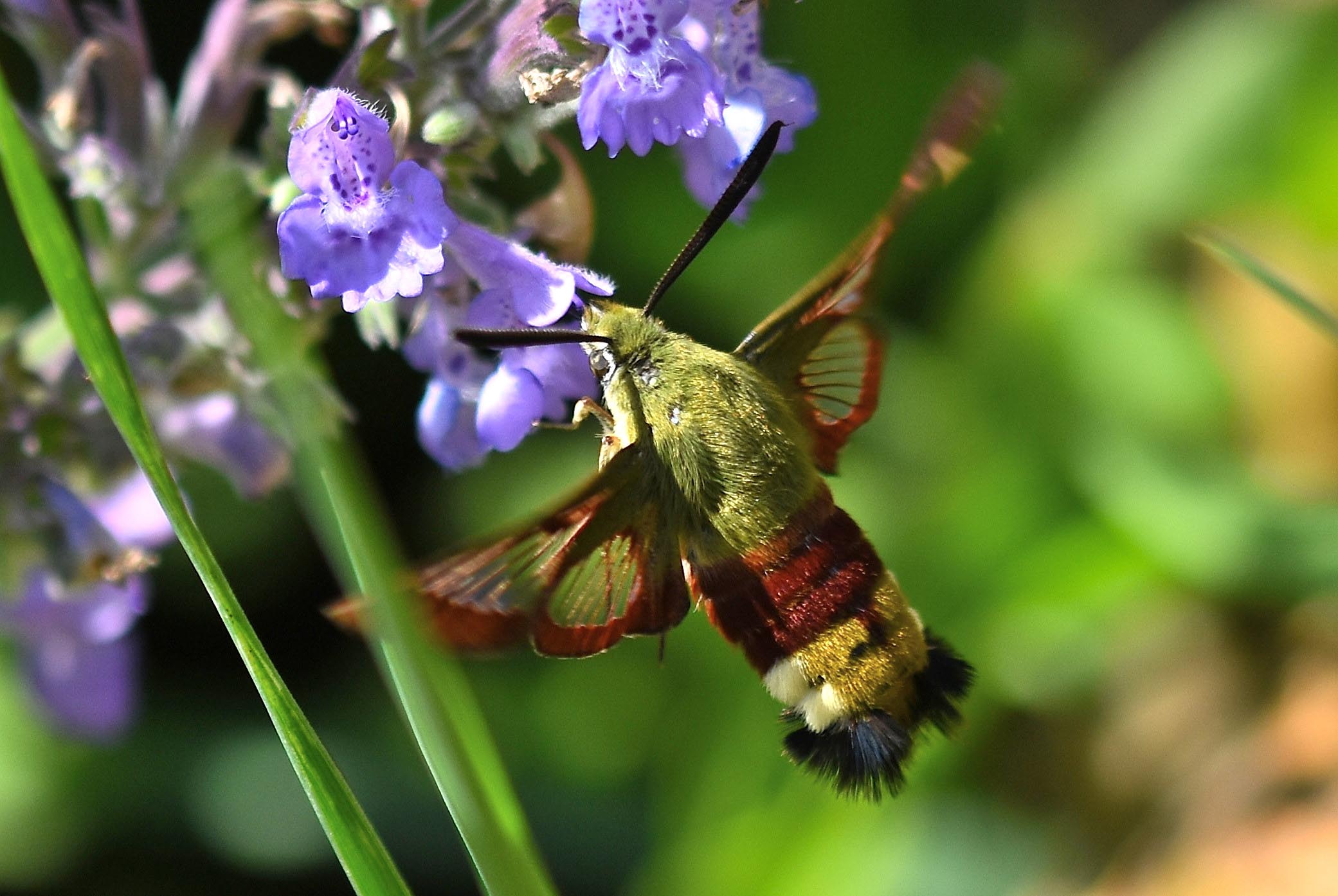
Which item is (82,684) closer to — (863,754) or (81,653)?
(81,653)

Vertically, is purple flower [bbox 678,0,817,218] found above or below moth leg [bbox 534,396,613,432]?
above

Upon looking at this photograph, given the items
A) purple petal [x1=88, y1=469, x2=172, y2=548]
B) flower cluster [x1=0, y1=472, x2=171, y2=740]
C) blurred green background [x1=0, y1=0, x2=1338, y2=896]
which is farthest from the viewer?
blurred green background [x1=0, y1=0, x2=1338, y2=896]

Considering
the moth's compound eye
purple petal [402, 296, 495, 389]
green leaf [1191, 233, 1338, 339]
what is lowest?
purple petal [402, 296, 495, 389]

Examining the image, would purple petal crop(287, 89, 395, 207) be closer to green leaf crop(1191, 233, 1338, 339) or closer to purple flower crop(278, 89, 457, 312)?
purple flower crop(278, 89, 457, 312)

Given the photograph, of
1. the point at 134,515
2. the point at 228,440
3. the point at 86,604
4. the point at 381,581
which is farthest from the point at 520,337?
the point at 86,604

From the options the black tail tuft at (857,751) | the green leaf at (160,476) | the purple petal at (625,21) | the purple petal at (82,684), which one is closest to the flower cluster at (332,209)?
the purple petal at (625,21)

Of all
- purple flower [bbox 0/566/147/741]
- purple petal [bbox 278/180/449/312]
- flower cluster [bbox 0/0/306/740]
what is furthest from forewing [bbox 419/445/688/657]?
purple flower [bbox 0/566/147/741]

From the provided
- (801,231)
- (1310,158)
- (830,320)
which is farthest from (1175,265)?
(830,320)
